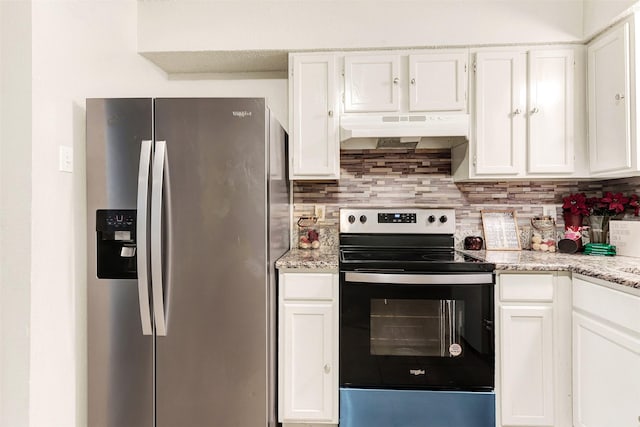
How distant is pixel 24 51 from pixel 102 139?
0.42m

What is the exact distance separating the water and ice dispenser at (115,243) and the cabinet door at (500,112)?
1.91m

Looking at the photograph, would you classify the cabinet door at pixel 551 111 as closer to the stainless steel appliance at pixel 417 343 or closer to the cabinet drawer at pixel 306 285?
the stainless steel appliance at pixel 417 343

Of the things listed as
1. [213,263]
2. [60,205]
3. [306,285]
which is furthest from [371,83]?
[60,205]

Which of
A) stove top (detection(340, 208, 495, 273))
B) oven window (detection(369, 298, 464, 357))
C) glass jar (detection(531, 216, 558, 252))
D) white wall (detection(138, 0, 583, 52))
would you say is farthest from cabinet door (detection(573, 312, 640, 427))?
white wall (detection(138, 0, 583, 52))

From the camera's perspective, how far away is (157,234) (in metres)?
1.52

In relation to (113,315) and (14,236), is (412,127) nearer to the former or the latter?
(113,315)

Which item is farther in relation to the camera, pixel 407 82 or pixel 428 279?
pixel 407 82

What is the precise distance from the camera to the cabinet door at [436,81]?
2.05m

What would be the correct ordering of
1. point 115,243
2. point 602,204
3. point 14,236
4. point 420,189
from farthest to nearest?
point 420,189
point 602,204
point 115,243
point 14,236

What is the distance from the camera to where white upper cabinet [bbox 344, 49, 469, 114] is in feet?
6.73

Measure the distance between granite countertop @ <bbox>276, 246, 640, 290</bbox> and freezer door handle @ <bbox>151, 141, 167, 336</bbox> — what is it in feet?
1.80

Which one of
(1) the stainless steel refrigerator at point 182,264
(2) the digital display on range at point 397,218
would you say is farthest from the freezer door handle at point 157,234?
(2) the digital display on range at point 397,218

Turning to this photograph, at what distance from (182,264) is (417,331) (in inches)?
46.9

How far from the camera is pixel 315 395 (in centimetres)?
175
